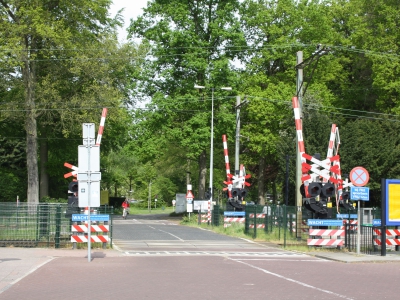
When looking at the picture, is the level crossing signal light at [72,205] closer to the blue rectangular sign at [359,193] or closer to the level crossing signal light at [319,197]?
the level crossing signal light at [319,197]

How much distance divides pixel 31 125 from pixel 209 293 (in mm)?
33050

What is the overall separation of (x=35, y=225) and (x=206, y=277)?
9.87 metres

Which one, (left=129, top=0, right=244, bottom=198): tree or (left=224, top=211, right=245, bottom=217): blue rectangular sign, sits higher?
(left=129, top=0, right=244, bottom=198): tree

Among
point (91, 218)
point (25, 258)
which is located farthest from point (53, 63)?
point (25, 258)

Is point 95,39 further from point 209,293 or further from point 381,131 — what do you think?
point 209,293

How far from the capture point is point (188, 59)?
50.7 meters

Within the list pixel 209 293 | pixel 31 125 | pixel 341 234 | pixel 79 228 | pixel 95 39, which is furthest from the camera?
pixel 95 39

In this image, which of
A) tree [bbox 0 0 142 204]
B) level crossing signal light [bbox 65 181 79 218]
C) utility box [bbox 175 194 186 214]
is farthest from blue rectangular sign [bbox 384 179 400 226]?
utility box [bbox 175 194 186 214]

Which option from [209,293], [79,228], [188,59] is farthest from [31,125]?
[209,293]

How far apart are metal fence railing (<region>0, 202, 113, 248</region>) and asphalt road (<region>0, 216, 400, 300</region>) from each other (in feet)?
7.59

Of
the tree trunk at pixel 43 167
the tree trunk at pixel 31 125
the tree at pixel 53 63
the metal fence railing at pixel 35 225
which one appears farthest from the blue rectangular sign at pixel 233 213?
the tree trunk at pixel 43 167

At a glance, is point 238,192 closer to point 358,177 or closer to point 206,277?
point 358,177

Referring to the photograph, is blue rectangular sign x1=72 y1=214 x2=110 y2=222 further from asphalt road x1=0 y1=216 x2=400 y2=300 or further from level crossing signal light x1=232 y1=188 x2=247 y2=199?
level crossing signal light x1=232 y1=188 x2=247 y2=199

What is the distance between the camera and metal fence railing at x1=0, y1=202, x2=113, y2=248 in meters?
22.9
